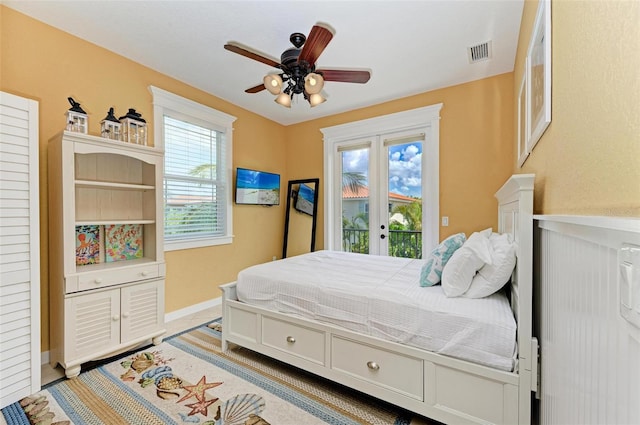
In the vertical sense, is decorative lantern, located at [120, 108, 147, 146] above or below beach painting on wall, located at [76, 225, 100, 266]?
above

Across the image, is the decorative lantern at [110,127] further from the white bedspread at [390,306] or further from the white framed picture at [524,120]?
the white framed picture at [524,120]

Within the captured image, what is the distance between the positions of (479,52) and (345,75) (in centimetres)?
142

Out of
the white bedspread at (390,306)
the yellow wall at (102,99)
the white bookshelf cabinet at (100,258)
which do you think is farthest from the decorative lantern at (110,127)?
the white bedspread at (390,306)

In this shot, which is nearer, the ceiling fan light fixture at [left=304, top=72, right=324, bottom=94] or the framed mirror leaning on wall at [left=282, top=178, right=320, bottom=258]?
the ceiling fan light fixture at [left=304, top=72, right=324, bottom=94]

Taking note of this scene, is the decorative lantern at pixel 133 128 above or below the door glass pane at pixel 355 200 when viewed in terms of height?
above

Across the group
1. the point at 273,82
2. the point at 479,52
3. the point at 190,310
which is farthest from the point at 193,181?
the point at 479,52

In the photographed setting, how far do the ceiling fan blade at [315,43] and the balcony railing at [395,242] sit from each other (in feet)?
8.29

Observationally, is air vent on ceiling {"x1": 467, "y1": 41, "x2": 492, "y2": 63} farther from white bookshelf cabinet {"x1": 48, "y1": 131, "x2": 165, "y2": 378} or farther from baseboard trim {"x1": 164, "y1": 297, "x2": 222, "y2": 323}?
baseboard trim {"x1": 164, "y1": 297, "x2": 222, "y2": 323}

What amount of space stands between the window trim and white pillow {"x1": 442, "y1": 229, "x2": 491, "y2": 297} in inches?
104

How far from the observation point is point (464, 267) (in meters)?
1.65

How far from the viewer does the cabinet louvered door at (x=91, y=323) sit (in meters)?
2.03

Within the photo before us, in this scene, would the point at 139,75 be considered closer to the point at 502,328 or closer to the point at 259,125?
the point at 259,125

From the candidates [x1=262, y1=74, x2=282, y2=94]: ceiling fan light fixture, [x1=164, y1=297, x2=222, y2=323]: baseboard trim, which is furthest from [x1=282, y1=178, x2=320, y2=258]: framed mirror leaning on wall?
[x1=262, y1=74, x2=282, y2=94]: ceiling fan light fixture

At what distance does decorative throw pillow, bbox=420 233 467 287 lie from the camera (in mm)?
1912
